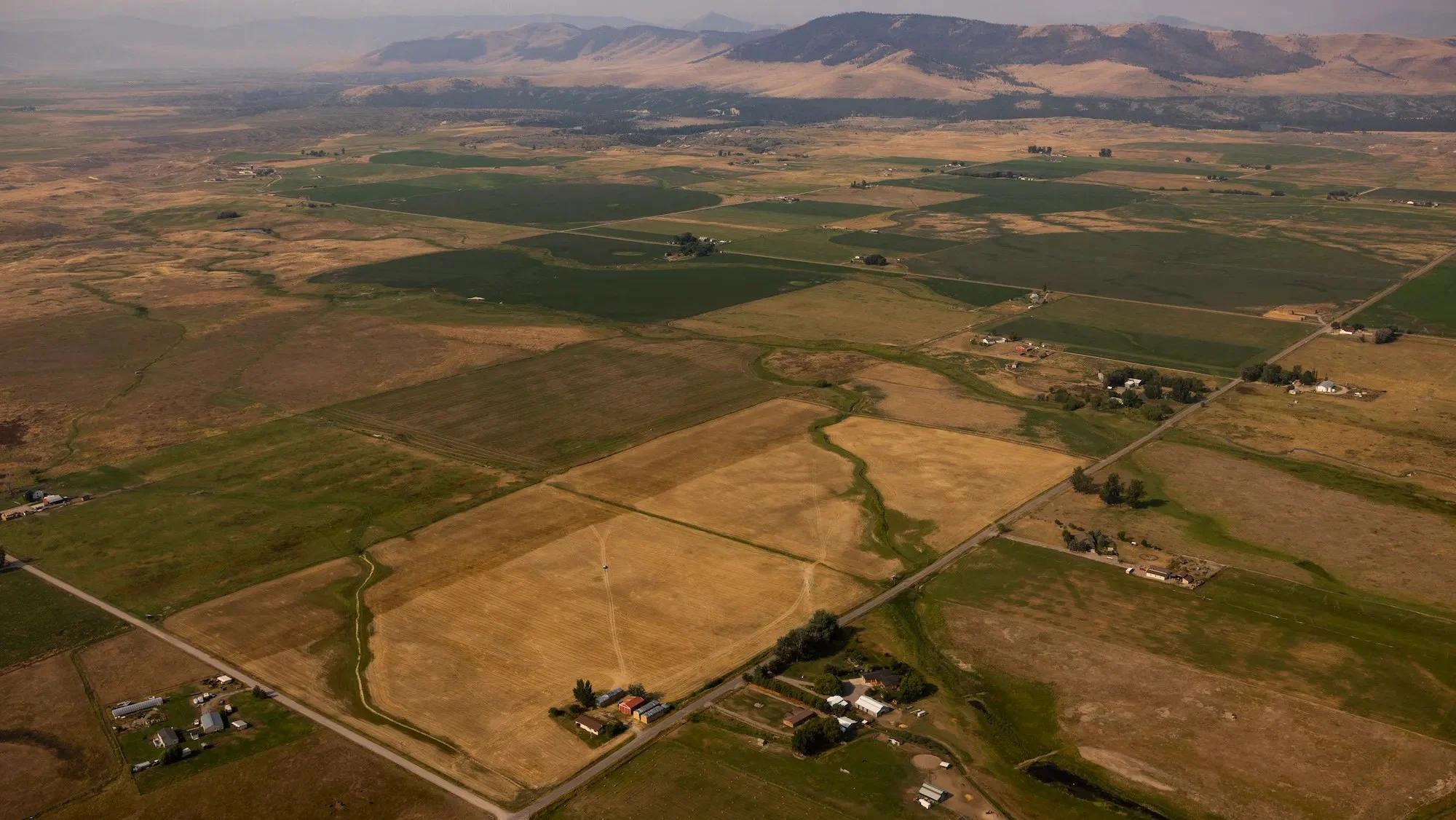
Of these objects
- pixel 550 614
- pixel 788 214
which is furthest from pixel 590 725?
pixel 788 214

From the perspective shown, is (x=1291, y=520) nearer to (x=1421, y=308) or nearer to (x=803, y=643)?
(x=803, y=643)

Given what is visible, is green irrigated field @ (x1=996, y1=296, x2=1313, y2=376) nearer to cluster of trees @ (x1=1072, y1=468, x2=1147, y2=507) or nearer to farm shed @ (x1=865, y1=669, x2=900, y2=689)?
cluster of trees @ (x1=1072, y1=468, x2=1147, y2=507)

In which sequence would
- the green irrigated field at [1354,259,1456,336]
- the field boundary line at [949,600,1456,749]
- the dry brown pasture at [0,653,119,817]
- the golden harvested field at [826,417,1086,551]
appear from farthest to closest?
the green irrigated field at [1354,259,1456,336]
the golden harvested field at [826,417,1086,551]
the field boundary line at [949,600,1456,749]
the dry brown pasture at [0,653,119,817]

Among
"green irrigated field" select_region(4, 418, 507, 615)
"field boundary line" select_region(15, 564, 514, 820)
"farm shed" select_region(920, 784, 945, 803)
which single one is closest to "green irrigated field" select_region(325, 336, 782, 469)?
"green irrigated field" select_region(4, 418, 507, 615)

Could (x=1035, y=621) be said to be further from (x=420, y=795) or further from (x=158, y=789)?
(x=158, y=789)

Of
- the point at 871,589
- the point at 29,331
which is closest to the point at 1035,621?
the point at 871,589

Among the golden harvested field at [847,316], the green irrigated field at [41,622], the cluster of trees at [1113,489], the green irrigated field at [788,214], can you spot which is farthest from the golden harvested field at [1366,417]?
the green irrigated field at [788,214]
